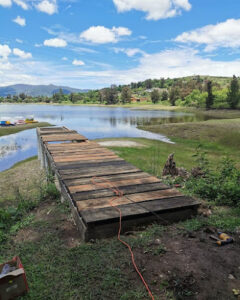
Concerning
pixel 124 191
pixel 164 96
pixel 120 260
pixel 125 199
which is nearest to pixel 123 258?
pixel 120 260

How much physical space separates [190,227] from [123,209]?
50.9 inches

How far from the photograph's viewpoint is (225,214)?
16.9 feet

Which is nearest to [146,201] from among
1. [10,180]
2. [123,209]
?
[123,209]

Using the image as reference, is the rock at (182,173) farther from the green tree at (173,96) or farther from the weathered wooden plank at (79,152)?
the green tree at (173,96)

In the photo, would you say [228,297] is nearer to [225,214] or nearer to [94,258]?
[94,258]

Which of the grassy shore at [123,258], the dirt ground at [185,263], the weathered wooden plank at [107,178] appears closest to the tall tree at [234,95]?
the weathered wooden plank at [107,178]

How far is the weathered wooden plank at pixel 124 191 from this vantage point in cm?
486

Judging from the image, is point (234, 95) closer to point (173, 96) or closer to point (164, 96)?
point (173, 96)

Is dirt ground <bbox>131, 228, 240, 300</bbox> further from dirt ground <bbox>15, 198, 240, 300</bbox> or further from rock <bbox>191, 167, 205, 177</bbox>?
rock <bbox>191, 167, 205, 177</bbox>

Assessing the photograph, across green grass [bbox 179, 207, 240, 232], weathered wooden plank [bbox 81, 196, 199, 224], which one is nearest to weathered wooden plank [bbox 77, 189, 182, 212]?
weathered wooden plank [bbox 81, 196, 199, 224]

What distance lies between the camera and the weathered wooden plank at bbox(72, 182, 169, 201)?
4863 mm

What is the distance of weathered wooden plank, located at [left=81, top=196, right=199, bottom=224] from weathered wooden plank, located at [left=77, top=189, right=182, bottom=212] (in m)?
0.12

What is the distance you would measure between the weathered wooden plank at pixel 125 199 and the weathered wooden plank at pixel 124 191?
15 cm

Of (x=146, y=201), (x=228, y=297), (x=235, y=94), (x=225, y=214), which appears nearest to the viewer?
(x=228, y=297)
